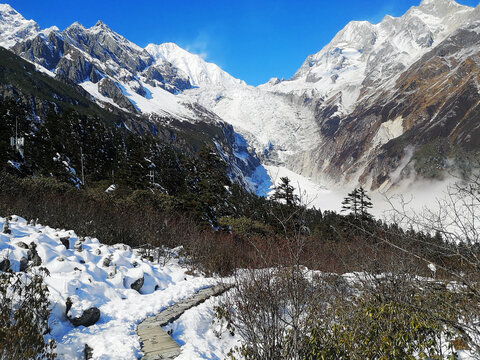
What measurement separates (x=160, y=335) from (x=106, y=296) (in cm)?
203

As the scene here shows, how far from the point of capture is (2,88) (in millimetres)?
60656

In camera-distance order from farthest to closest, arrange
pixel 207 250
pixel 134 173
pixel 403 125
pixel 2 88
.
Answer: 1. pixel 403 125
2. pixel 2 88
3. pixel 134 173
4. pixel 207 250

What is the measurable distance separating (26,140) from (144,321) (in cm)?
3648

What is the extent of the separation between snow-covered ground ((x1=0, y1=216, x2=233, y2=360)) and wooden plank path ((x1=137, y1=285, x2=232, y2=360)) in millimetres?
159

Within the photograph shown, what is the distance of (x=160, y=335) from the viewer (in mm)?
6125

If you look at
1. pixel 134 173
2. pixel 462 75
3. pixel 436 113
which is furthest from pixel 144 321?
pixel 462 75

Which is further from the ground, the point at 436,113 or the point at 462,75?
the point at 462,75

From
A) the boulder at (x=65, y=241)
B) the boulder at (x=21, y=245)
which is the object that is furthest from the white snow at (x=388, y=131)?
the boulder at (x=21, y=245)

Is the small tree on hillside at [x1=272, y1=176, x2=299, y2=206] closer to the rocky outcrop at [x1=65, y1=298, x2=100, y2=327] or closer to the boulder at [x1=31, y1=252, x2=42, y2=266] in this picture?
the rocky outcrop at [x1=65, y1=298, x2=100, y2=327]

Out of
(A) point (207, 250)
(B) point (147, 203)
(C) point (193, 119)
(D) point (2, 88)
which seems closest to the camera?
(A) point (207, 250)

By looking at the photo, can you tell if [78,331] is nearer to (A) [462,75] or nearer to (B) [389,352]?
(B) [389,352]

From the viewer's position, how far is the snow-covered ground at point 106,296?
17.7 ft

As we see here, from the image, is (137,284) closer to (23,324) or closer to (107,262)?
(107,262)

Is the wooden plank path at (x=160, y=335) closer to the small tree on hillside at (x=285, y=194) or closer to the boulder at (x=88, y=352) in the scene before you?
the boulder at (x=88, y=352)
